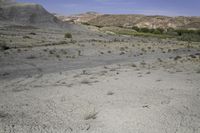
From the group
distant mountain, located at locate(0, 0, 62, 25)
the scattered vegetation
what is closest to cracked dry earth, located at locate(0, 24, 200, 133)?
the scattered vegetation

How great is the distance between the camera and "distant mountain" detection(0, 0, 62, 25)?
196 ft

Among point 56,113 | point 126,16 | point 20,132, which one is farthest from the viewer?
point 126,16

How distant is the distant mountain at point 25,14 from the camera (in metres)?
59.8

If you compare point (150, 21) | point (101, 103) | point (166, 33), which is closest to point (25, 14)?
point (166, 33)

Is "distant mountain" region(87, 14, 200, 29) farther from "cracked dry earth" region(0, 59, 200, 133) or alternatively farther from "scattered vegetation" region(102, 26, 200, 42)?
"cracked dry earth" region(0, 59, 200, 133)

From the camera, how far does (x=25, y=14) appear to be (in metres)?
62.1

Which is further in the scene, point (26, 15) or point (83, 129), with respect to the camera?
point (26, 15)

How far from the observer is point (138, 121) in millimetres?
7883

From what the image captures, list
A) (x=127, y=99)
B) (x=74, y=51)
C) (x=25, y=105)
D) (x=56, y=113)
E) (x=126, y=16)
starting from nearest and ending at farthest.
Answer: (x=56, y=113) < (x=25, y=105) < (x=127, y=99) < (x=74, y=51) < (x=126, y=16)

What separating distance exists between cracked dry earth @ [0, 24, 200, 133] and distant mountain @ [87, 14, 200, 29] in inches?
4004

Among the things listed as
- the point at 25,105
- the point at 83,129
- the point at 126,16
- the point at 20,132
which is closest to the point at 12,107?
the point at 25,105

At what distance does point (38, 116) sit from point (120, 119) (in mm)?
2099

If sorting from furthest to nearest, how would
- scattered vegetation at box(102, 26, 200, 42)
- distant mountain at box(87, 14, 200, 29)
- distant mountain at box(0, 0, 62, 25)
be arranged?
distant mountain at box(87, 14, 200, 29) → distant mountain at box(0, 0, 62, 25) → scattered vegetation at box(102, 26, 200, 42)

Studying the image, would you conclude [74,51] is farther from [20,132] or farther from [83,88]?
[20,132]
